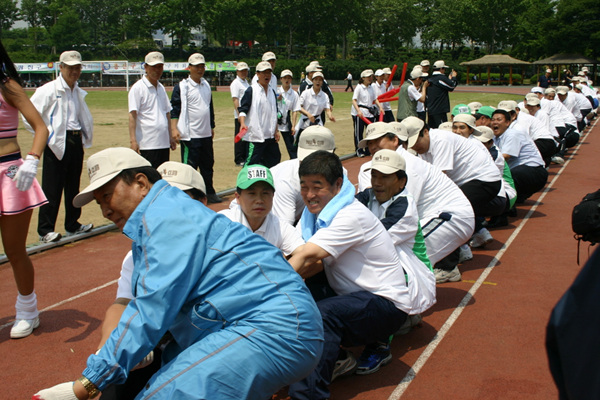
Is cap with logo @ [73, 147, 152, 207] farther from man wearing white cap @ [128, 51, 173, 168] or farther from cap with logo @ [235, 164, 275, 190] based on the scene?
man wearing white cap @ [128, 51, 173, 168]

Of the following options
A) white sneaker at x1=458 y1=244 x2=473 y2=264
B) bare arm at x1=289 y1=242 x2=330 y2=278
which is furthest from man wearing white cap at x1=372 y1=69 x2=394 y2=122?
bare arm at x1=289 y1=242 x2=330 y2=278

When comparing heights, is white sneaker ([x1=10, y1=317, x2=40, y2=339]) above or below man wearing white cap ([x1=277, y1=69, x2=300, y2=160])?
below

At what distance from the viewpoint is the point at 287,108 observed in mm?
11758

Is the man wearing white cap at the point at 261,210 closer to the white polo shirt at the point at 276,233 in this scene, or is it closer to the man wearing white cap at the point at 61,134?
the white polo shirt at the point at 276,233

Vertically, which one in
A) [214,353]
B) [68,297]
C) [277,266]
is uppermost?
[277,266]

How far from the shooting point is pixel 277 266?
8.17 ft

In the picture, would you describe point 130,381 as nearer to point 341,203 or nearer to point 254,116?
point 341,203

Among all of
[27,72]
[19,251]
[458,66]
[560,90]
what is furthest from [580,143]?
[27,72]

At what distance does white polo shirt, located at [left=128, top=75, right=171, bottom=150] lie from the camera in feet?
25.4

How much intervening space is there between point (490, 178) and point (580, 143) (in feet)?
41.1

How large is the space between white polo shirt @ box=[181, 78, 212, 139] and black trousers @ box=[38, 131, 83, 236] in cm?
217

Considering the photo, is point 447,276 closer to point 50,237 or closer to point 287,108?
point 50,237

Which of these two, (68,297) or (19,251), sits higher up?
(19,251)

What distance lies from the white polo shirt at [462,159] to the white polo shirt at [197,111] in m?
3.76
